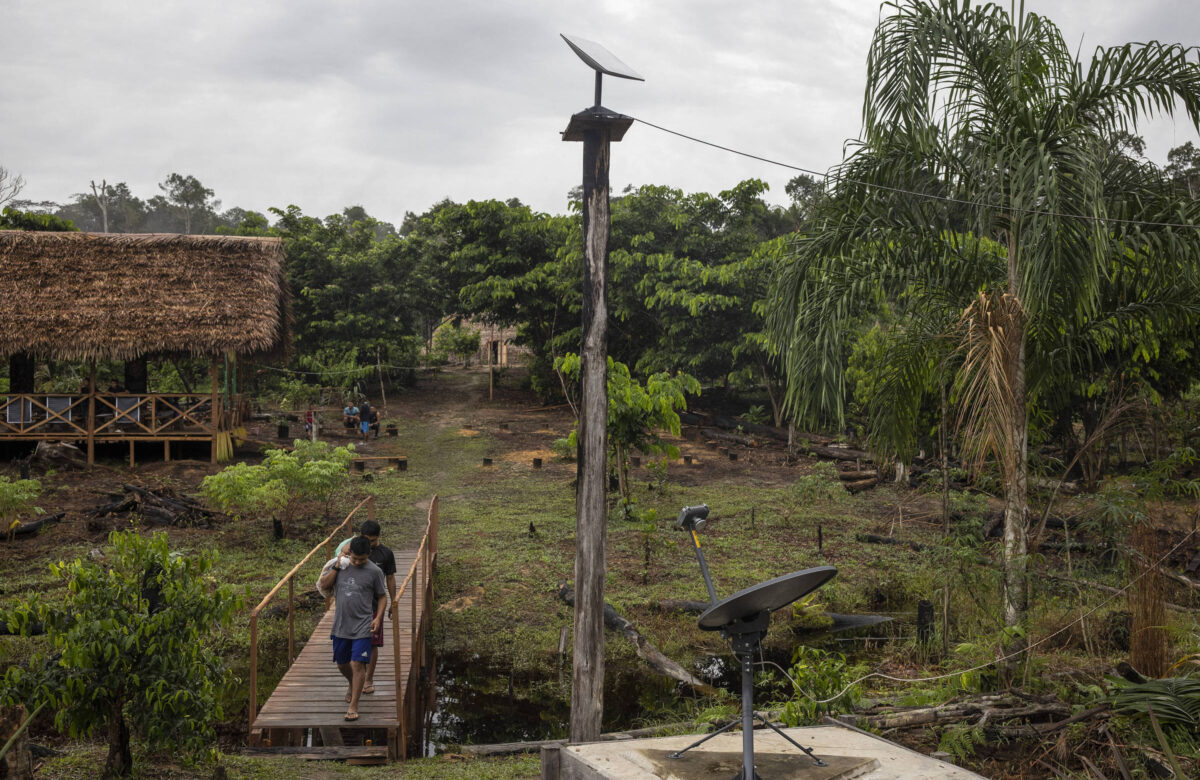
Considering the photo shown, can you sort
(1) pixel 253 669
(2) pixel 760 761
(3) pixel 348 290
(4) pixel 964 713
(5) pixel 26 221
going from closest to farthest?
(2) pixel 760 761
(4) pixel 964 713
(1) pixel 253 669
(5) pixel 26 221
(3) pixel 348 290

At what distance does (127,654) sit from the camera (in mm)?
4418

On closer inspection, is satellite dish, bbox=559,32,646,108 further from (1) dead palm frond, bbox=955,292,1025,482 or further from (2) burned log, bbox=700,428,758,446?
(2) burned log, bbox=700,428,758,446

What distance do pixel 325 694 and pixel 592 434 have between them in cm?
305

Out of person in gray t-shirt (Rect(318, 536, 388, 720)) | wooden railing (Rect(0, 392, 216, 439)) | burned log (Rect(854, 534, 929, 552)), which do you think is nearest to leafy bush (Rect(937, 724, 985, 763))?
person in gray t-shirt (Rect(318, 536, 388, 720))

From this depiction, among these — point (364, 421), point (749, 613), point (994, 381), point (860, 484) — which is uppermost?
point (994, 381)

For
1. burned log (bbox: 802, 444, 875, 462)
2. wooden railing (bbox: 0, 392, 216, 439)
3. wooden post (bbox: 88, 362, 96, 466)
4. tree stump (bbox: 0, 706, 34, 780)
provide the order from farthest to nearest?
burned log (bbox: 802, 444, 875, 462), wooden railing (bbox: 0, 392, 216, 439), wooden post (bbox: 88, 362, 96, 466), tree stump (bbox: 0, 706, 34, 780)

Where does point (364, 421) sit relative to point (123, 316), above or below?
below

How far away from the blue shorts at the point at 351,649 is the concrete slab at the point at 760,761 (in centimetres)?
241

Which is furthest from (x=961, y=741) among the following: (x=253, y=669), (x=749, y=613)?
(x=253, y=669)

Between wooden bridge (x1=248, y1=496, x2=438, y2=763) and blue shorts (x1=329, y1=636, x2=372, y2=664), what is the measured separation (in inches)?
9.4

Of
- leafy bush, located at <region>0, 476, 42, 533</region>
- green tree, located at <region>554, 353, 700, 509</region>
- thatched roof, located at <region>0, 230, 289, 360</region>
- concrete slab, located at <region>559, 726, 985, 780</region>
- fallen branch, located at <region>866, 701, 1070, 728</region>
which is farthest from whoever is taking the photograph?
thatched roof, located at <region>0, 230, 289, 360</region>

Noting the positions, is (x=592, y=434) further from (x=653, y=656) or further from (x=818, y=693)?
(x=653, y=656)

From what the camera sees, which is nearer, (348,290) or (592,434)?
(592,434)

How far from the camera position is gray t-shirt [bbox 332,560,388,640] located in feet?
20.7
